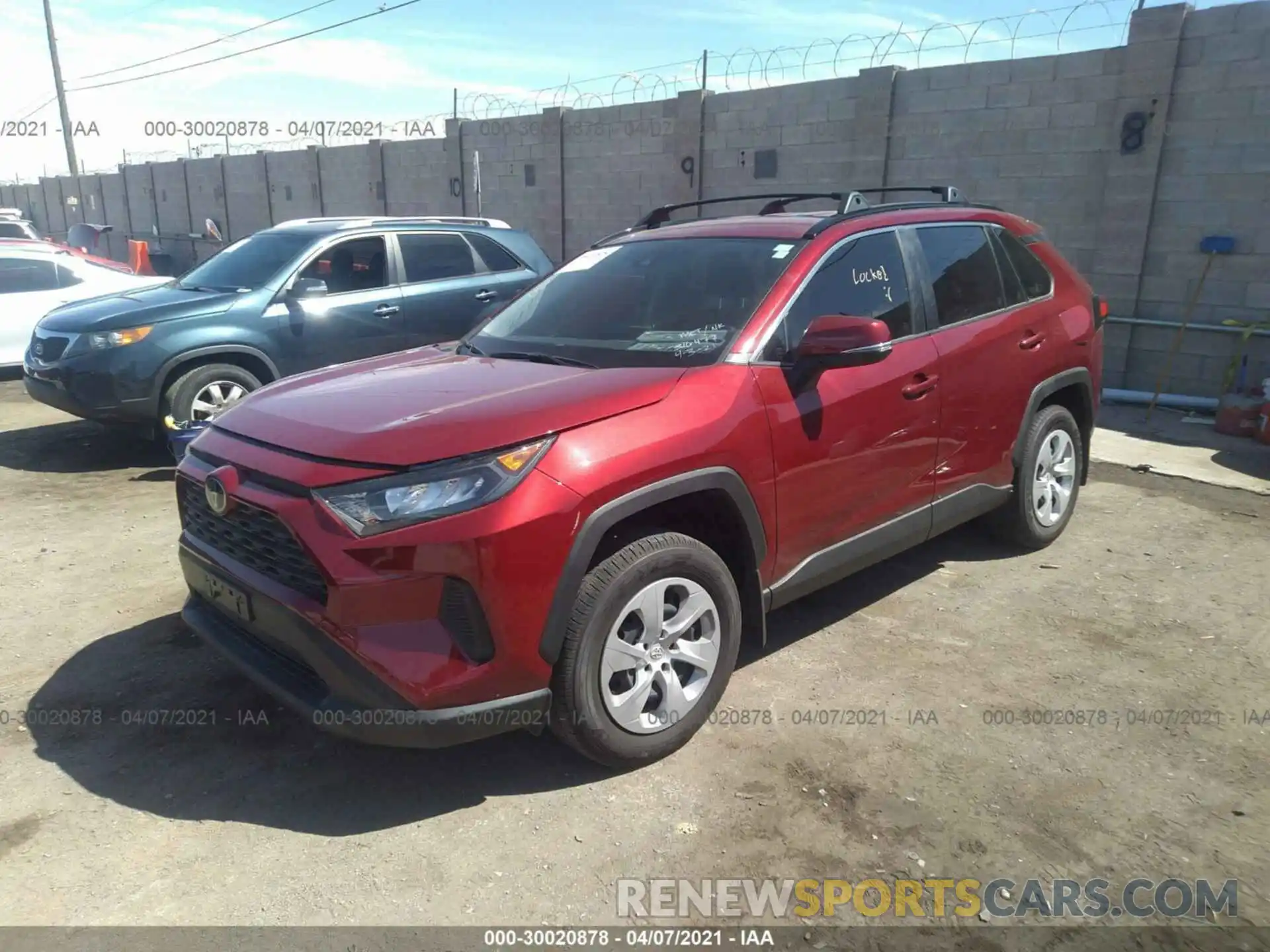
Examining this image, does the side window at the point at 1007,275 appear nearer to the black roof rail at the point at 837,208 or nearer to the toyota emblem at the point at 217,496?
the black roof rail at the point at 837,208

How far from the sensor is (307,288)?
6.89 meters

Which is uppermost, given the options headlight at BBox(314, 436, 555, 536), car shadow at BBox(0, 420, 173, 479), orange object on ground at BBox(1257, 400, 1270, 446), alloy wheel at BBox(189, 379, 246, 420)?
headlight at BBox(314, 436, 555, 536)

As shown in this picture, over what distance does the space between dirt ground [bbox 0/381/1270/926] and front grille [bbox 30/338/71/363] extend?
9.18 ft

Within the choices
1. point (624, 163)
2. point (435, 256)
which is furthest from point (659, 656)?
point (624, 163)

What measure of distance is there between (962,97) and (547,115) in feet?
22.8

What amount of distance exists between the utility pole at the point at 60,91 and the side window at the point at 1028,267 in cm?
2803

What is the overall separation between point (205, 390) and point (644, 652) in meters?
4.98

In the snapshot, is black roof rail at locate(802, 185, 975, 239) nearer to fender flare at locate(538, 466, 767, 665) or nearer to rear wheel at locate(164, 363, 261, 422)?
fender flare at locate(538, 466, 767, 665)

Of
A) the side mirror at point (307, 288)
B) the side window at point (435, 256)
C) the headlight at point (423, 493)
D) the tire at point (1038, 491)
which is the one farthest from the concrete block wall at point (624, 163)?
the headlight at point (423, 493)

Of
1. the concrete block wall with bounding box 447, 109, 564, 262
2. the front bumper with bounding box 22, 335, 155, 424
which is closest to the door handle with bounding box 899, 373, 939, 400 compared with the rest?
the front bumper with bounding box 22, 335, 155, 424

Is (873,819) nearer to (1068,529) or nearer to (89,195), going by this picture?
(1068,529)

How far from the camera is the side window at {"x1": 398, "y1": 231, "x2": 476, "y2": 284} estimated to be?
7574 millimetres

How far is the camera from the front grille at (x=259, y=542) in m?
2.81

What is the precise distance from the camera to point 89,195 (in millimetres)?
33062
